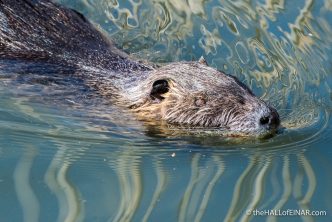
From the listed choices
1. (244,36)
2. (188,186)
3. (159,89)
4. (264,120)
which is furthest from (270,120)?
(244,36)

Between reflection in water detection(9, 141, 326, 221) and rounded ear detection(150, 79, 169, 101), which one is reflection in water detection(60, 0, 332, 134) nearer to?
rounded ear detection(150, 79, 169, 101)

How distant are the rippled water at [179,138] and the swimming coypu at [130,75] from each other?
14 centimetres

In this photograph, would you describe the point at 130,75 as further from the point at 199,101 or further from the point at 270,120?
the point at 270,120

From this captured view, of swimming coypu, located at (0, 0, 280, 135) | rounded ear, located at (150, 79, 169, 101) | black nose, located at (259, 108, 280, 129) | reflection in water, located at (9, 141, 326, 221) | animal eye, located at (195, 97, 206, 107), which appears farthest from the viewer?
rounded ear, located at (150, 79, 169, 101)

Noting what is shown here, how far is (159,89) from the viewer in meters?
5.24

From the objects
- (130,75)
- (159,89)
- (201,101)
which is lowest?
(201,101)

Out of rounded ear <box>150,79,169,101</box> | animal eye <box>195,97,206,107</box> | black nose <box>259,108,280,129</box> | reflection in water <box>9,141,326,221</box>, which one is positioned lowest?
reflection in water <box>9,141,326,221</box>

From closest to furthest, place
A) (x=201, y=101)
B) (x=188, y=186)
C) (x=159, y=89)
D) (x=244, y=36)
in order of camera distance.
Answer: (x=188, y=186) < (x=201, y=101) < (x=159, y=89) < (x=244, y=36)

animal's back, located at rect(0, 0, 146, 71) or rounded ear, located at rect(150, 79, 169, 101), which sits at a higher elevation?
animal's back, located at rect(0, 0, 146, 71)

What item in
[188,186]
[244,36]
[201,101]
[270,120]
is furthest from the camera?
[244,36]

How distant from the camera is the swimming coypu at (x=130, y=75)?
4.99 metres

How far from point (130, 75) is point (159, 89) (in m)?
0.53

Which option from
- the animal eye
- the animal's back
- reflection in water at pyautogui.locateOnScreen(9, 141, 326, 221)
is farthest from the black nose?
the animal's back

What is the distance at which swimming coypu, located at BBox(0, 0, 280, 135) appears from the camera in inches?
196
